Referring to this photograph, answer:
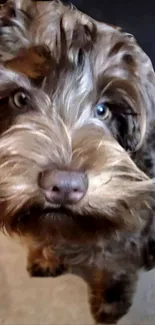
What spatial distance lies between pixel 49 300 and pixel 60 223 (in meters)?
0.49

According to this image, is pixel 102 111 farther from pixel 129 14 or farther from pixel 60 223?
pixel 129 14

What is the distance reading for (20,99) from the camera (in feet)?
5.24

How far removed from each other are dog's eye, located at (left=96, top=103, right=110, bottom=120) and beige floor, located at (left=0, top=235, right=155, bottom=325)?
59 centimetres

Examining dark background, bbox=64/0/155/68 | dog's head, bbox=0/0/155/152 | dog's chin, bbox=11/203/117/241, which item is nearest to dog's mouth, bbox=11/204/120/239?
dog's chin, bbox=11/203/117/241

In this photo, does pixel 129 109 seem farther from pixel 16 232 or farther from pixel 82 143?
pixel 16 232

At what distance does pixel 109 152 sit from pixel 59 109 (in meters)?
0.17

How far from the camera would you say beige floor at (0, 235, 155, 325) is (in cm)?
185

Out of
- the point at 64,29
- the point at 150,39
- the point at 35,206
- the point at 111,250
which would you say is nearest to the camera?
the point at 35,206

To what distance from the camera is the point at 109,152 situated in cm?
154

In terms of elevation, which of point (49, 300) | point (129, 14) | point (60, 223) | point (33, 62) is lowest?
point (49, 300)

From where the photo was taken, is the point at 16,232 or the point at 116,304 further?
the point at 116,304

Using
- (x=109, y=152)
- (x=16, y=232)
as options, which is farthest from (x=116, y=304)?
(x=109, y=152)

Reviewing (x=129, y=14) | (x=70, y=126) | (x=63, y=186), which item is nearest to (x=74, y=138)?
(x=70, y=126)

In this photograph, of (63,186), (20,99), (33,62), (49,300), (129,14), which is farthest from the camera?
(129,14)
